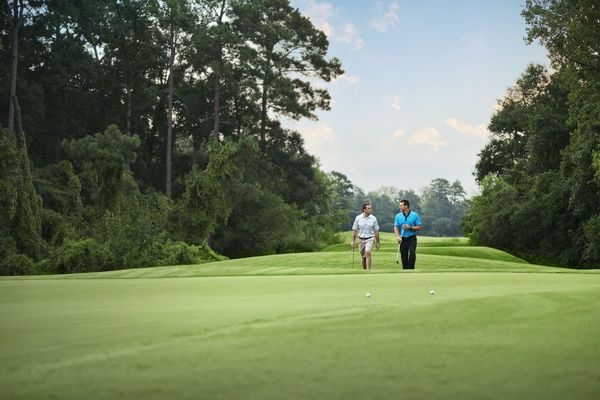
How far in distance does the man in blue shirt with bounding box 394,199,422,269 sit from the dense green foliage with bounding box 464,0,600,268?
15616 millimetres

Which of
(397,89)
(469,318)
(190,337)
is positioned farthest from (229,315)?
(397,89)

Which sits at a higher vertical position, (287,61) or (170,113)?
(287,61)

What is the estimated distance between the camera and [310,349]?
4.18 metres

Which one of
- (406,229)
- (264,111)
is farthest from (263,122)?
(406,229)

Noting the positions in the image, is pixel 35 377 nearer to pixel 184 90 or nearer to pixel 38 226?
pixel 38 226

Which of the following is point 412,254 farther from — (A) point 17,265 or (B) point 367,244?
(A) point 17,265

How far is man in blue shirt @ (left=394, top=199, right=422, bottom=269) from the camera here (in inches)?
666

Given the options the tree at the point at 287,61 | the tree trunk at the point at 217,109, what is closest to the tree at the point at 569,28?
the tree trunk at the point at 217,109

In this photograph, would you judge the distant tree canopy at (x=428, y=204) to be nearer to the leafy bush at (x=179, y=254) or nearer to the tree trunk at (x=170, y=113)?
the tree trunk at (x=170, y=113)

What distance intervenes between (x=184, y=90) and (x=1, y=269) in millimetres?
26525

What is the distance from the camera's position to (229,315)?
5.97 m

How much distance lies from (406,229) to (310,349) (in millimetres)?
13223

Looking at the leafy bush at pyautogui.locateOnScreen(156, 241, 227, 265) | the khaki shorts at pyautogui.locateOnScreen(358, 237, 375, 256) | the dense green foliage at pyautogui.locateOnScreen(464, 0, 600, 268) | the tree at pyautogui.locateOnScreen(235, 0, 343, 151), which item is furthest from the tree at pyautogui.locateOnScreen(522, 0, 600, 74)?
the tree at pyautogui.locateOnScreen(235, 0, 343, 151)

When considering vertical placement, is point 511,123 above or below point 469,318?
above
